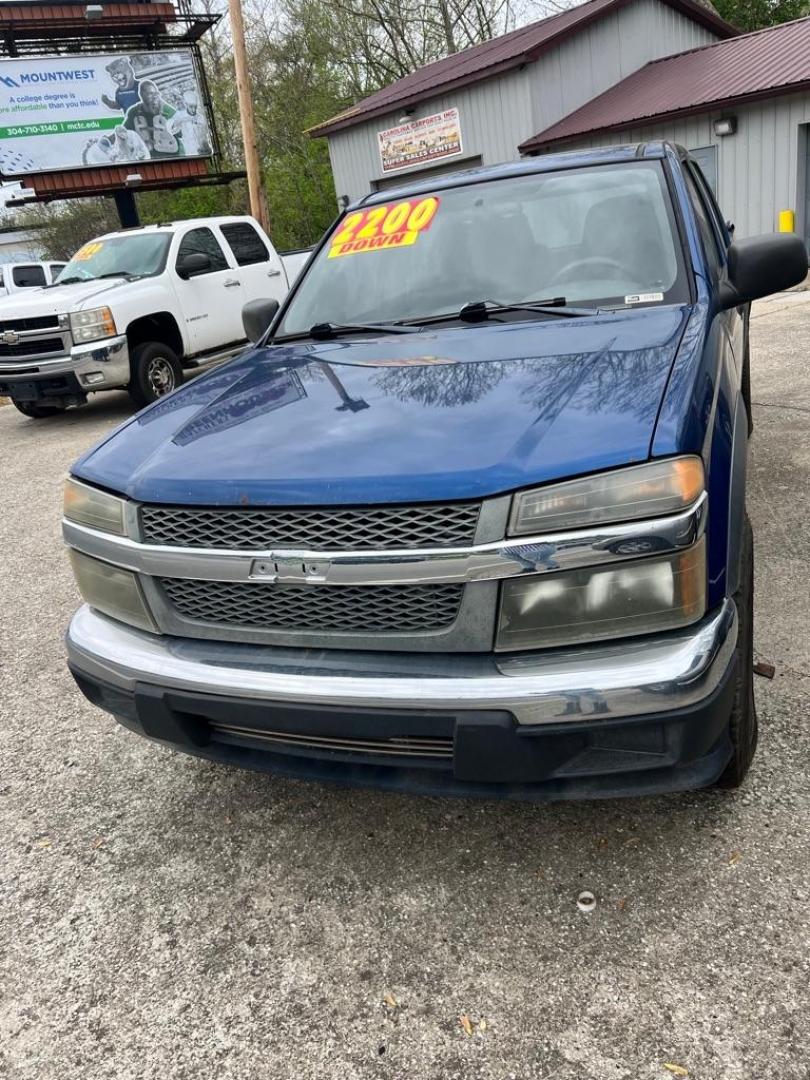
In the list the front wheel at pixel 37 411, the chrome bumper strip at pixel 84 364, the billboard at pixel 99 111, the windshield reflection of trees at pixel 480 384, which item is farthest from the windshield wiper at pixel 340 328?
the billboard at pixel 99 111

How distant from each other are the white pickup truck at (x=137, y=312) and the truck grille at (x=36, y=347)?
10 mm

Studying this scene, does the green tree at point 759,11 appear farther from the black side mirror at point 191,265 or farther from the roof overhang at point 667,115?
the black side mirror at point 191,265

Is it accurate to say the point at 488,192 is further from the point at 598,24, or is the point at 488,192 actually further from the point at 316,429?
the point at 598,24

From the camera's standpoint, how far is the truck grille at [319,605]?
1846 millimetres

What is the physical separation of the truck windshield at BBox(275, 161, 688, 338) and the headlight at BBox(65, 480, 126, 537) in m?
1.27

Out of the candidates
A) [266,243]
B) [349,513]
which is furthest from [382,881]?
[266,243]

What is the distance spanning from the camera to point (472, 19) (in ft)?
93.1

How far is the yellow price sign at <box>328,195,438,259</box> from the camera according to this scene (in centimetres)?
336

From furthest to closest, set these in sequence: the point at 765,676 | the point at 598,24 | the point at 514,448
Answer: the point at 598,24 → the point at 765,676 → the point at 514,448

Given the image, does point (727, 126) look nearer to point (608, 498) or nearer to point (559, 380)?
point (559, 380)

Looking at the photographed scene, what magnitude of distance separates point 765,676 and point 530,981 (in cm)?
147

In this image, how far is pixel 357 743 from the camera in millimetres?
2002

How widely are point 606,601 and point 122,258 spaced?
8973mm

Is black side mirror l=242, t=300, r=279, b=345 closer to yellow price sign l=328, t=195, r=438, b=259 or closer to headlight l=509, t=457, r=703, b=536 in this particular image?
yellow price sign l=328, t=195, r=438, b=259
